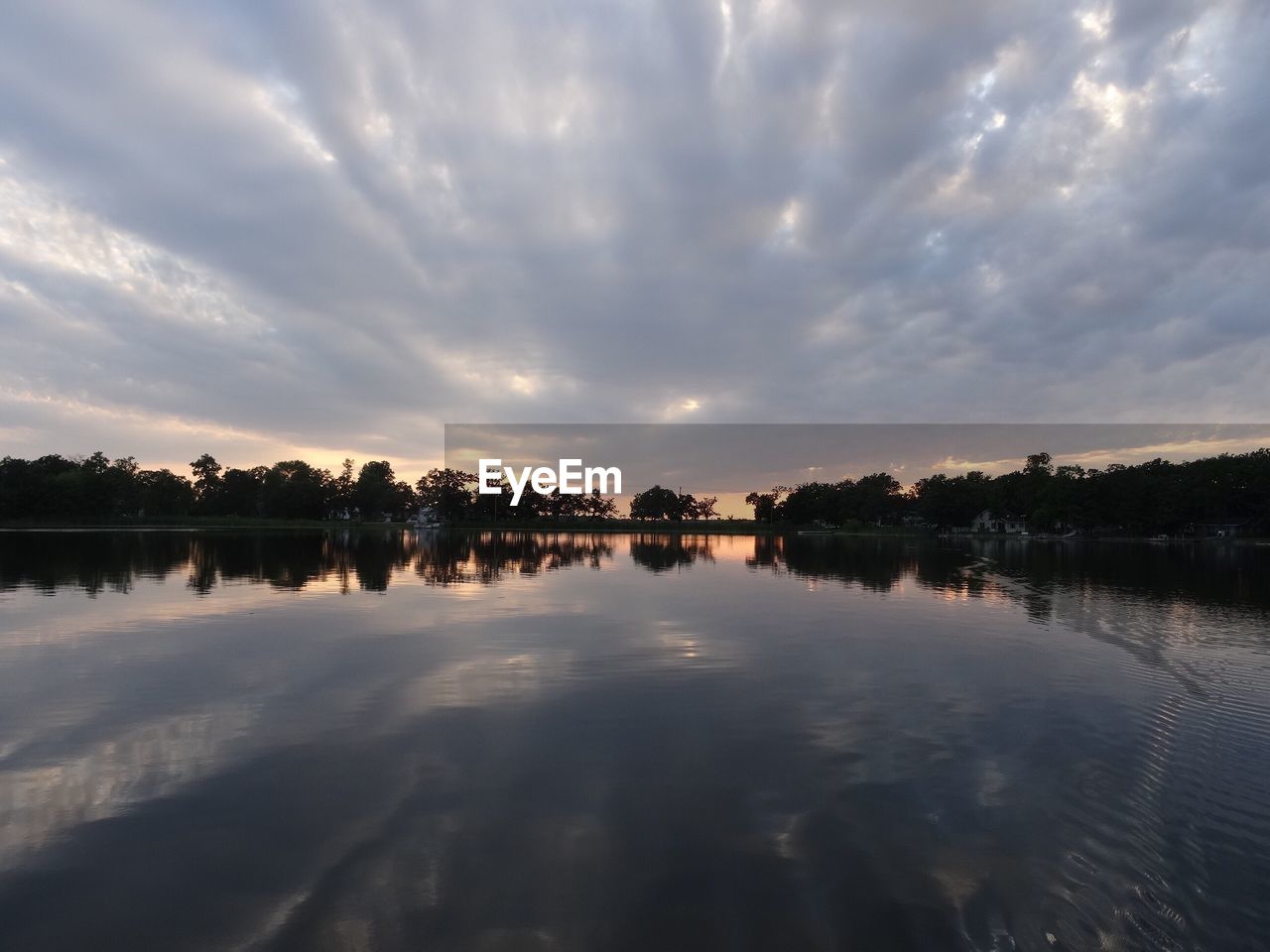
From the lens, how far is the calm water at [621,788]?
5219 millimetres

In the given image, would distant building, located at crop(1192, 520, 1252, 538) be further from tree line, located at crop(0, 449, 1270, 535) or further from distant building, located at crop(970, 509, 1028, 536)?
distant building, located at crop(970, 509, 1028, 536)

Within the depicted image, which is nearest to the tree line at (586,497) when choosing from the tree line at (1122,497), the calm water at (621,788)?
the tree line at (1122,497)

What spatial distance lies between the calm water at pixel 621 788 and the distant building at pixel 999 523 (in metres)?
160

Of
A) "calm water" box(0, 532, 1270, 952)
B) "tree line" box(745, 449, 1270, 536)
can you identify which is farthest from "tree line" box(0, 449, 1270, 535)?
"calm water" box(0, 532, 1270, 952)

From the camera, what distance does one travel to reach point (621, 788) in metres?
7.64

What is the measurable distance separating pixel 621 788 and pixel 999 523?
180m

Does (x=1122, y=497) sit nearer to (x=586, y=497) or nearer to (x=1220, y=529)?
(x=1220, y=529)

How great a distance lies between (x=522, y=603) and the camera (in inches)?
901

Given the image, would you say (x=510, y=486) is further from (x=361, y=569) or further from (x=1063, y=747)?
(x=1063, y=747)

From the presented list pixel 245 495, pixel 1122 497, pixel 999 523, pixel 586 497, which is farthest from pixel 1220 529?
pixel 245 495

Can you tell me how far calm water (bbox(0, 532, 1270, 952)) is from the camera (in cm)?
522

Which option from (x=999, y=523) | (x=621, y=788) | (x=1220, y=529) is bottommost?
(x=621, y=788)

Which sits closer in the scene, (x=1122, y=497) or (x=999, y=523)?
(x=1122, y=497)

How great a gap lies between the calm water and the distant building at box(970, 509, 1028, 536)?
159580 mm
